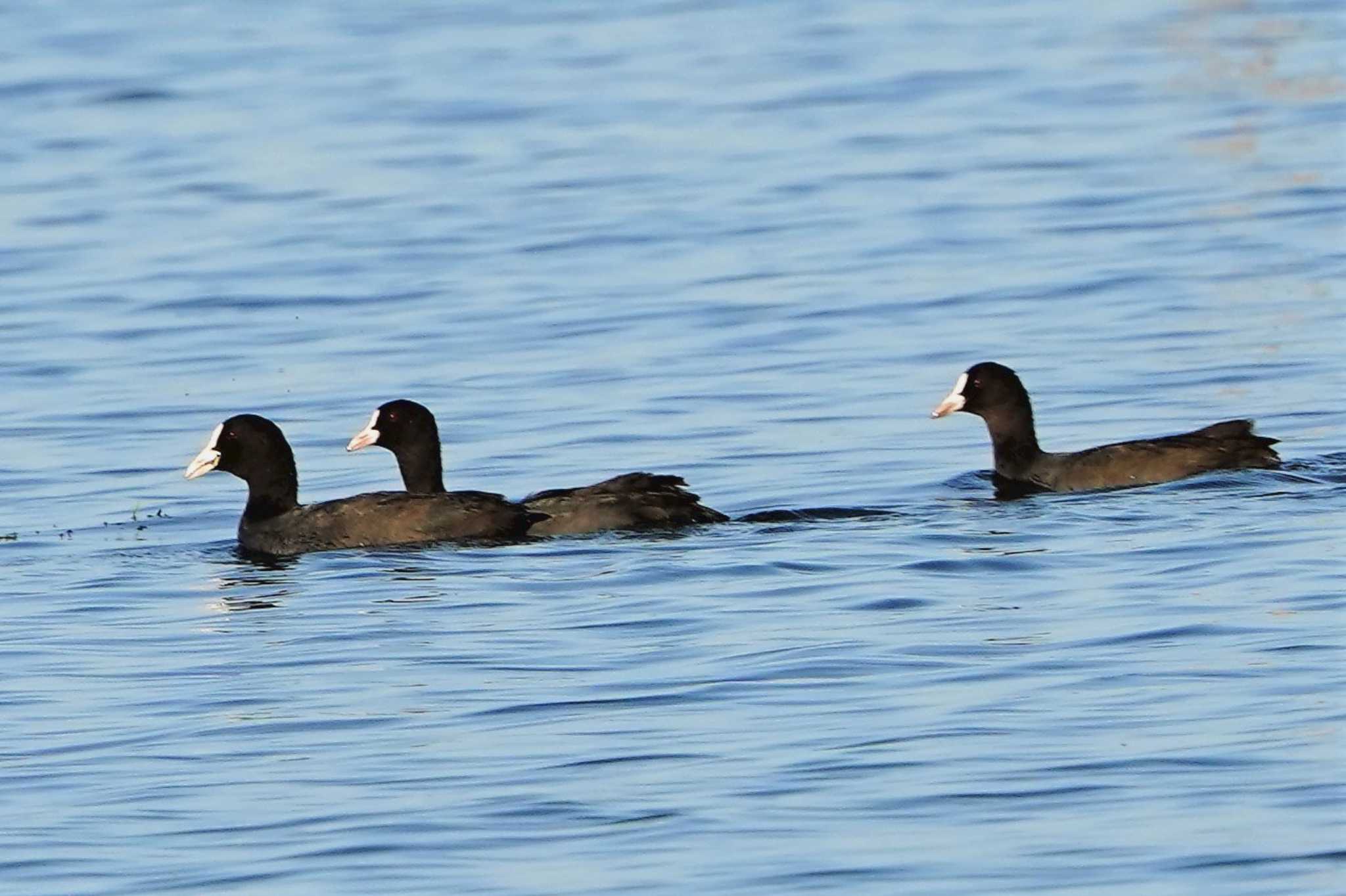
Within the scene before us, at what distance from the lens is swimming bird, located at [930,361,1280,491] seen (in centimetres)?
1390

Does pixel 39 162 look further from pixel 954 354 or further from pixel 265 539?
pixel 265 539

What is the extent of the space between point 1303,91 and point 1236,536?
16.7 m

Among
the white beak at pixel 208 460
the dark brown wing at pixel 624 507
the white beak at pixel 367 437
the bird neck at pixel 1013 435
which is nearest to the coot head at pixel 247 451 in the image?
the white beak at pixel 208 460

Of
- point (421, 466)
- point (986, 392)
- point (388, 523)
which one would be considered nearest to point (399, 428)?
point (421, 466)

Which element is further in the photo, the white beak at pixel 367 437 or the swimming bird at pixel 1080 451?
the white beak at pixel 367 437

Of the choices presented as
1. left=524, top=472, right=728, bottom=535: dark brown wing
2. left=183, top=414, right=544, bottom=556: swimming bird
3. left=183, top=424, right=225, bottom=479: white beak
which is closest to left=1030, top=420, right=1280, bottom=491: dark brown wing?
left=524, top=472, right=728, bottom=535: dark brown wing

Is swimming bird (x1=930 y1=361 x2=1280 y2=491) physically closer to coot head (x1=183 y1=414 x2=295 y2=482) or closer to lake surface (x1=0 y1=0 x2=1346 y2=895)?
lake surface (x1=0 y1=0 x2=1346 y2=895)

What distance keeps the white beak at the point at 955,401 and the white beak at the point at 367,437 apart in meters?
2.74

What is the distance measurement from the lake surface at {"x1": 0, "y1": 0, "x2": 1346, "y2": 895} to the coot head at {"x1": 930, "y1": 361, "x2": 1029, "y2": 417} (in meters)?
0.39

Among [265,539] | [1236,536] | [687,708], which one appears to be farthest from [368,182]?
[687,708]

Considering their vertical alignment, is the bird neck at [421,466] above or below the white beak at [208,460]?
below

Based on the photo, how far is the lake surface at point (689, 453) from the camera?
28.3ft

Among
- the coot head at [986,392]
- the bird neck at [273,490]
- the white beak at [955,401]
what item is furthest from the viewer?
the white beak at [955,401]

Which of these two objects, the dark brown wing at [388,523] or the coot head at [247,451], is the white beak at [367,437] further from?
the dark brown wing at [388,523]
